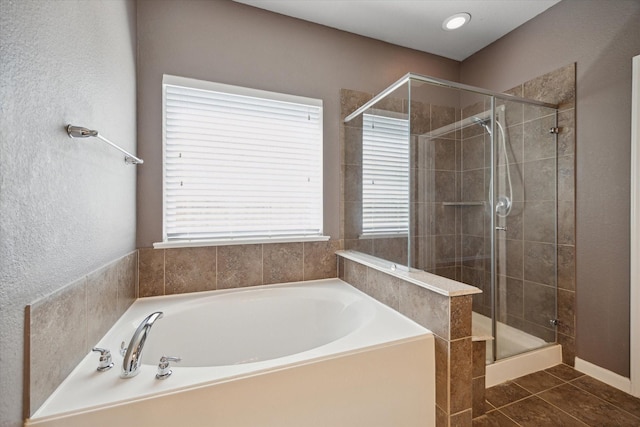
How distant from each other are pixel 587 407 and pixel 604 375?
0.39 meters

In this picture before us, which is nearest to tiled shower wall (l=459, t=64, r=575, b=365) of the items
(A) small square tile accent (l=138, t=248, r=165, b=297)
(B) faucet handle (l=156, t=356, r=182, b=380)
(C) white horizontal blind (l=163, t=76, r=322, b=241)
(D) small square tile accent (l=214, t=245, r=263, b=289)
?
(C) white horizontal blind (l=163, t=76, r=322, b=241)

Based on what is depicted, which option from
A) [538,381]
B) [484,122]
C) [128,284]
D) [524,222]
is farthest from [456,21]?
[128,284]

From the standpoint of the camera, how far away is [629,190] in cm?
163

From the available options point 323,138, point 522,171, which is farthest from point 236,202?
point 522,171

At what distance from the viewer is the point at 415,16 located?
7.05 ft

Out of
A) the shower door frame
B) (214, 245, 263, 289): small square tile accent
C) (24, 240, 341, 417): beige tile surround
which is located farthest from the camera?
(214, 245, 263, 289): small square tile accent

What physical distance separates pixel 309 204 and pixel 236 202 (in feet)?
1.88

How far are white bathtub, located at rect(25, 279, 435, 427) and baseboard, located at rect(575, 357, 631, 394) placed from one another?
140 cm

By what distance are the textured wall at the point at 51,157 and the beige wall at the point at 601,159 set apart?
2.83m

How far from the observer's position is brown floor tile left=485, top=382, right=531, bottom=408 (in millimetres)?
1598

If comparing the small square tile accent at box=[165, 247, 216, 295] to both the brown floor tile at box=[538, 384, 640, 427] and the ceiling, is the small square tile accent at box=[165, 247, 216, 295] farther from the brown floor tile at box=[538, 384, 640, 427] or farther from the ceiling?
the brown floor tile at box=[538, 384, 640, 427]

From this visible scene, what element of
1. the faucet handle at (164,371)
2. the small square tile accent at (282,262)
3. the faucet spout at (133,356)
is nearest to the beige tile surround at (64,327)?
the faucet spout at (133,356)

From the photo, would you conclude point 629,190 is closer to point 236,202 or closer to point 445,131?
point 445,131

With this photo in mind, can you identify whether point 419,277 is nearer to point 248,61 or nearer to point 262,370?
point 262,370
